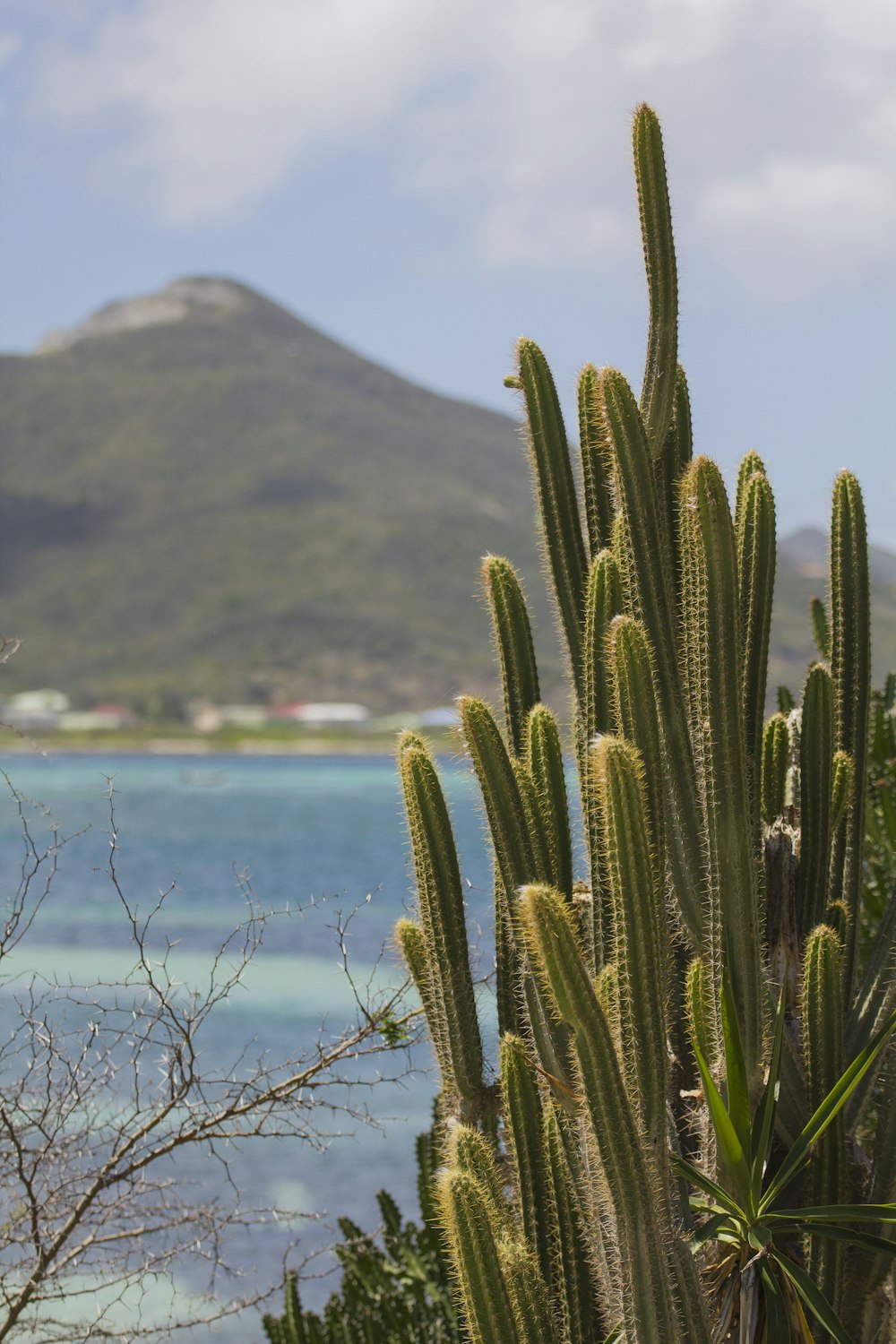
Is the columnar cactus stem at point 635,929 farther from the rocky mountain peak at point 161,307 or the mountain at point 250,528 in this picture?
the rocky mountain peak at point 161,307

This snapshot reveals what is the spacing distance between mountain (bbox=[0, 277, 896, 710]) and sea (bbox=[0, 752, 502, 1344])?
15.9 metres

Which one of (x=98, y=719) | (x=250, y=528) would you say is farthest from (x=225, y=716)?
(x=250, y=528)

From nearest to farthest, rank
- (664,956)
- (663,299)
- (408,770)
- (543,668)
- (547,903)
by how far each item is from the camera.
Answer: (547,903), (664,956), (408,770), (663,299), (543,668)

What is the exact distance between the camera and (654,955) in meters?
3.01

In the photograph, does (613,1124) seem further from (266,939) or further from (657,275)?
(266,939)

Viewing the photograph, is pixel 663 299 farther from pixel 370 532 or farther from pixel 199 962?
pixel 370 532

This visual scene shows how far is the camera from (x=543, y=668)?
57875 mm

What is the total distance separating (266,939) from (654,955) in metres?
19.9

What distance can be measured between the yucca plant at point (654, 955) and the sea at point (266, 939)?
39 centimetres

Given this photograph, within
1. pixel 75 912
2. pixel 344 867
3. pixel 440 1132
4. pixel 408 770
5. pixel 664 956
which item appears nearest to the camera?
pixel 664 956

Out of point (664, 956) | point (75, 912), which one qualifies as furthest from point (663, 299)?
point (75, 912)

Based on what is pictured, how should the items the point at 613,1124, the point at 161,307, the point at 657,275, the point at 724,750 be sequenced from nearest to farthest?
the point at 613,1124
the point at 724,750
the point at 657,275
the point at 161,307

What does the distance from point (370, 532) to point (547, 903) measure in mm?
96669

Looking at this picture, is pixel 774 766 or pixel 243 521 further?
pixel 243 521
